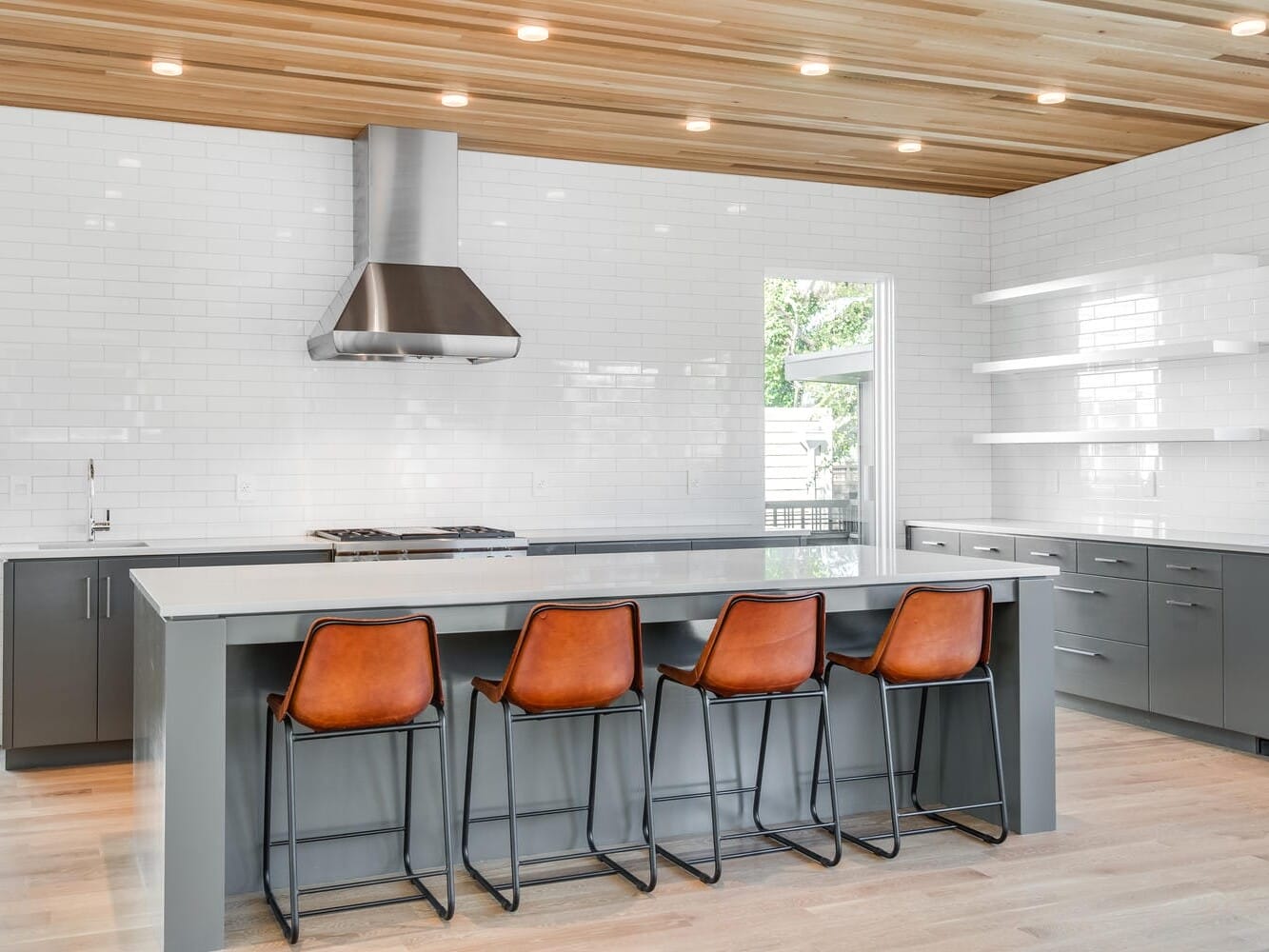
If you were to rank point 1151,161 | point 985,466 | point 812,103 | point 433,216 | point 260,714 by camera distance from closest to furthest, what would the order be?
point 260,714
point 812,103
point 433,216
point 1151,161
point 985,466

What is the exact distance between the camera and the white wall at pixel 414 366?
18.7 ft

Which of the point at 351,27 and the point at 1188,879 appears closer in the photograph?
the point at 1188,879

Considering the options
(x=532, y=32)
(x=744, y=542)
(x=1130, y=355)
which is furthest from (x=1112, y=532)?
(x=532, y=32)

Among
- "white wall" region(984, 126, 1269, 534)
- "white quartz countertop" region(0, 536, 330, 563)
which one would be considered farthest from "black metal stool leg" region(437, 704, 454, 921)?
"white wall" region(984, 126, 1269, 534)

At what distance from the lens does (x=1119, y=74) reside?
504 cm

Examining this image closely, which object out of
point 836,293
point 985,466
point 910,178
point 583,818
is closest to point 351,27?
point 583,818

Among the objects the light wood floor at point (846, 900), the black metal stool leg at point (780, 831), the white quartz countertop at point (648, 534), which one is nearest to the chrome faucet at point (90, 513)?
the light wood floor at point (846, 900)

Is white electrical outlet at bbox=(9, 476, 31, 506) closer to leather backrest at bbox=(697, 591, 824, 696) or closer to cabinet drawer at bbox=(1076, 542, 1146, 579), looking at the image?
leather backrest at bbox=(697, 591, 824, 696)

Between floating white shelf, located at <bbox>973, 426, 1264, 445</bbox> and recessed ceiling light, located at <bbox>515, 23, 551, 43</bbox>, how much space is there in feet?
11.5

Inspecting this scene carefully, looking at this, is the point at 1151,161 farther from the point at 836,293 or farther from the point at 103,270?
the point at 836,293

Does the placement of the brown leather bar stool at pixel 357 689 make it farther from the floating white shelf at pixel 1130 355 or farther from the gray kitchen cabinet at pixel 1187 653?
the floating white shelf at pixel 1130 355

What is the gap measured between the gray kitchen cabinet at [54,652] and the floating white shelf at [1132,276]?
4.90m

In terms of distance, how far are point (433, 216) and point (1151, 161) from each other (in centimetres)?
372

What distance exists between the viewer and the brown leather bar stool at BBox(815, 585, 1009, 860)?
3980 millimetres
